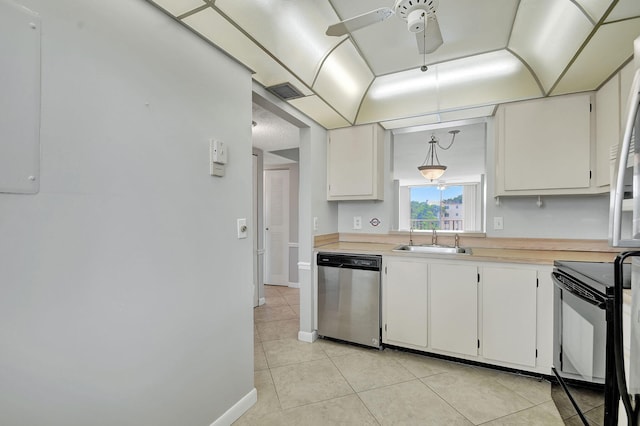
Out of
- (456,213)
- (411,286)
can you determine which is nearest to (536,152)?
(411,286)

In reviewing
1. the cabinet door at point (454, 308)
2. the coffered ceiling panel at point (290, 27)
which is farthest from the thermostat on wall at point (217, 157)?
the cabinet door at point (454, 308)

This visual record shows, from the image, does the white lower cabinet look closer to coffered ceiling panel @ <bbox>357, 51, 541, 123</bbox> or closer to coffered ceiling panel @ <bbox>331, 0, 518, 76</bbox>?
coffered ceiling panel @ <bbox>357, 51, 541, 123</bbox>

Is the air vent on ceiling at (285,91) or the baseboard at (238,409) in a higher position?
the air vent on ceiling at (285,91)

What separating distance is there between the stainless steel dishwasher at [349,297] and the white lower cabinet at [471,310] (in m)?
0.10

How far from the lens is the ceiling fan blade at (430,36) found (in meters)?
1.48

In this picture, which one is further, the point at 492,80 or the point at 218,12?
the point at 492,80

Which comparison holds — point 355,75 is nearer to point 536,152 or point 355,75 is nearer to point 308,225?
point 308,225

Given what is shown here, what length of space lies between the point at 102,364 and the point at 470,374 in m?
2.43

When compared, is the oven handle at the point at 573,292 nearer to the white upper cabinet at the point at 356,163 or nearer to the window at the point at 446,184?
the white upper cabinet at the point at 356,163

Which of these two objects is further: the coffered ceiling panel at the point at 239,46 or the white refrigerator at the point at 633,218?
the coffered ceiling panel at the point at 239,46

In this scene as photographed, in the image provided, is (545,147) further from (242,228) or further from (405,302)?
(242,228)

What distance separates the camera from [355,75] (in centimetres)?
254

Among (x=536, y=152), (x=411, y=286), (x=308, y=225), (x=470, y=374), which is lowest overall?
(x=470, y=374)

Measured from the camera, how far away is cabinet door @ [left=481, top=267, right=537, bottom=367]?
6.86 feet
